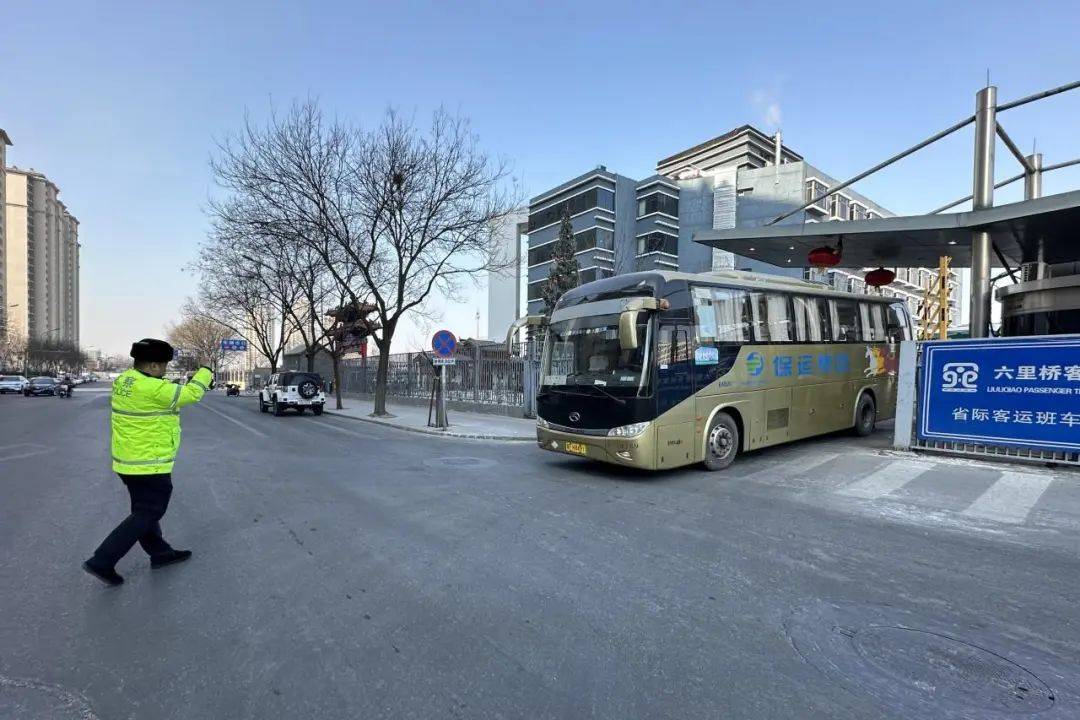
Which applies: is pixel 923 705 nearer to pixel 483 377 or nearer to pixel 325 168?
pixel 483 377

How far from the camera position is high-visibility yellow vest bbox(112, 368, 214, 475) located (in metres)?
4.25

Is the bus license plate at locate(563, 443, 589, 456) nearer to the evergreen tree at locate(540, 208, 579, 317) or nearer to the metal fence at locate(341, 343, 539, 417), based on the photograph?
the metal fence at locate(341, 343, 539, 417)

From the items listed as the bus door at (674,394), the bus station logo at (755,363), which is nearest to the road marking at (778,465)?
the bus door at (674,394)

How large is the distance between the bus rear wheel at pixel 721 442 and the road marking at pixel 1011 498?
3245 millimetres

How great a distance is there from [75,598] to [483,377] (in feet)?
55.0

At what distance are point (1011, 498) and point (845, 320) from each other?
17.3 feet

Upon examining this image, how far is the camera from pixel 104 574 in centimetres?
414

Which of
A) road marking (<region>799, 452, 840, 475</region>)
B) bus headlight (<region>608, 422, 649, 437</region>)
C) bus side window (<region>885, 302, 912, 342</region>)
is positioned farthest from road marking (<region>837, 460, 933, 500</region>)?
bus side window (<region>885, 302, 912, 342</region>)

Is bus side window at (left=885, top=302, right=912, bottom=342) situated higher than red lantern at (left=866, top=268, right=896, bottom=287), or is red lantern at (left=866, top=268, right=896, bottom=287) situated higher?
red lantern at (left=866, top=268, right=896, bottom=287)

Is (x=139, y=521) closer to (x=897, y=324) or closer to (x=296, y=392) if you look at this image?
(x=897, y=324)

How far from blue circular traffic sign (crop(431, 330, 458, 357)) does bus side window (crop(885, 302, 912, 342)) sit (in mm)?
11524

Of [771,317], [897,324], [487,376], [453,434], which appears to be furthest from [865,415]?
[487,376]

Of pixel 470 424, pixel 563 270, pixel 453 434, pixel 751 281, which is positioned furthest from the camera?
pixel 563 270

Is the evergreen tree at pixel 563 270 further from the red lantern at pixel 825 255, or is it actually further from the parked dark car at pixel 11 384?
the parked dark car at pixel 11 384
